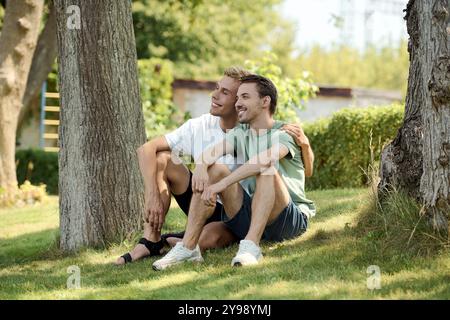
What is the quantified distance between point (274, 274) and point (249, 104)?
1431mm

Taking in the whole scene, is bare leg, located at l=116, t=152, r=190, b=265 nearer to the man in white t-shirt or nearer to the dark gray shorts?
the man in white t-shirt

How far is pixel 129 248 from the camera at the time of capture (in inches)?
271

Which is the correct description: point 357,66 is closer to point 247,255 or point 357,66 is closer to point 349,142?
point 349,142

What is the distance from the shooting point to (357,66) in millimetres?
48781

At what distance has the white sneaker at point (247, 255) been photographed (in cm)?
548

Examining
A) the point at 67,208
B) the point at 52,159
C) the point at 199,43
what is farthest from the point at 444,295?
the point at 199,43

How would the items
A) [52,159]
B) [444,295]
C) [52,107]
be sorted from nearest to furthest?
[444,295], [52,159], [52,107]

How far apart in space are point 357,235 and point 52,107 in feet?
58.0

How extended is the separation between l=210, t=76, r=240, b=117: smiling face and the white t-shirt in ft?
0.60

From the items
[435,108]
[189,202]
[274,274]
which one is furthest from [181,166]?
[435,108]

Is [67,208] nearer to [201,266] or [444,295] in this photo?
[201,266]

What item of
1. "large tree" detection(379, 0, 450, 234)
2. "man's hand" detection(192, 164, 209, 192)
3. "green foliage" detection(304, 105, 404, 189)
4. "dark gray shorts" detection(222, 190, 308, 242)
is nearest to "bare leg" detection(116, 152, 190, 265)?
"dark gray shorts" detection(222, 190, 308, 242)

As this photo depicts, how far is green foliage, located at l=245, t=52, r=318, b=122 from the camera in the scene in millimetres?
13227

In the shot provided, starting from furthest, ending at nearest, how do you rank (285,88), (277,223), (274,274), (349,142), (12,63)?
(285,88), (12,63), (349,142), (277,223), (274,274)
